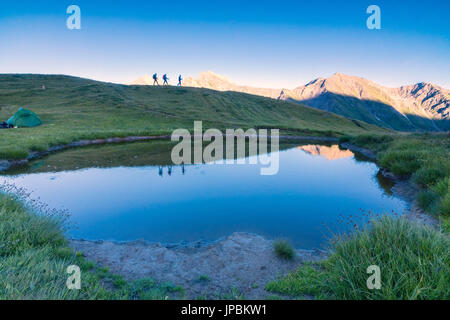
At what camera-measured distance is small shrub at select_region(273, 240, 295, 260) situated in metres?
8.67

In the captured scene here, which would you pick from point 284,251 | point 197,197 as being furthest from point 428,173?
point 197,197

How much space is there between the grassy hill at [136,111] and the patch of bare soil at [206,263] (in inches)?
1091

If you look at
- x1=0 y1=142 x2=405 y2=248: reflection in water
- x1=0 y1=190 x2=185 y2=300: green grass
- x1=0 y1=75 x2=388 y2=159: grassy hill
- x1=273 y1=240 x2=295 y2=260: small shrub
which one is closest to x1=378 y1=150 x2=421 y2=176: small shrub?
x1=0 y1=142 x2=405 y2=248: reflection in water

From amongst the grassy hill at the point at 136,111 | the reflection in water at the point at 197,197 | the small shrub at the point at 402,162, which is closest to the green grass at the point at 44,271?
the reflection in water at the point at 197,197

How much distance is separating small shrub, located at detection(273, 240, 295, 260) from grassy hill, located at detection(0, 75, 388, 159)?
31883 millimetres

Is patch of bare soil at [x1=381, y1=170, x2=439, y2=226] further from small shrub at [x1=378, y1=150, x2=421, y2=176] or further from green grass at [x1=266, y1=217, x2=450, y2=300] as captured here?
green grass at [x1=266, y1=217, x2=450, y2=300]

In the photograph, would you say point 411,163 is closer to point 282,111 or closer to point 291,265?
point 291,265

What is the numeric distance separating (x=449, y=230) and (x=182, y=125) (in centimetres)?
6040

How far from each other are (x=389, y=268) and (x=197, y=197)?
1292 cm

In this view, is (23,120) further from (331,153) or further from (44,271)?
(331,153)

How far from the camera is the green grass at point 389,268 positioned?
4.27 meters

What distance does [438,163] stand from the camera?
1560 cm
